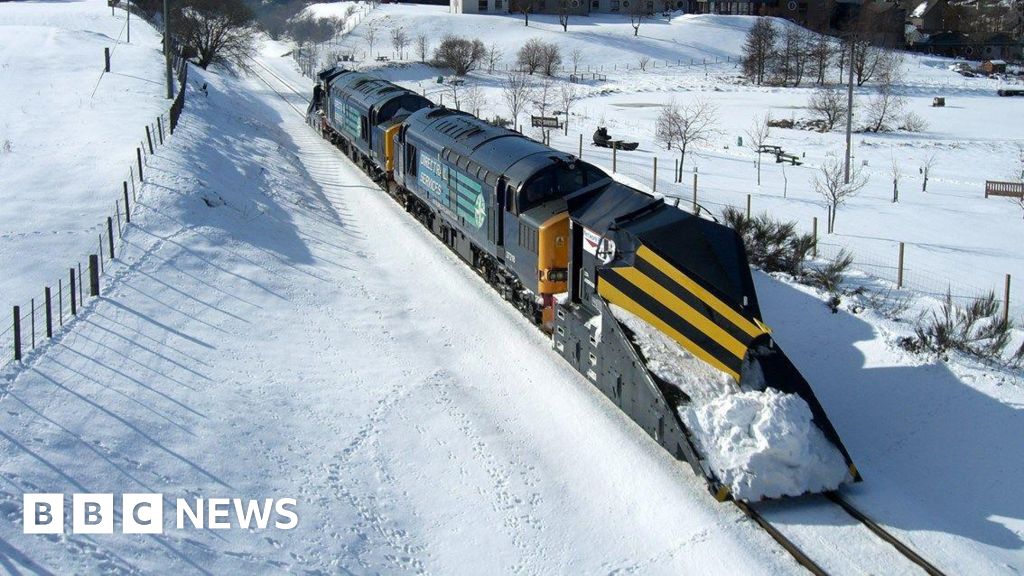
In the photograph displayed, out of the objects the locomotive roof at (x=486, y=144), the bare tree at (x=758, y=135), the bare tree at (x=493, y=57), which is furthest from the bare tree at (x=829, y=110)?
the locomotive roof at (x=486, y=144)

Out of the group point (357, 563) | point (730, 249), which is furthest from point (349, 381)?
point (730, 249)

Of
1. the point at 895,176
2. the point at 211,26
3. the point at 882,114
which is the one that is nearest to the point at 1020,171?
the point at 895,176

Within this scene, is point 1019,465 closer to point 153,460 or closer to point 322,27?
point 153,460

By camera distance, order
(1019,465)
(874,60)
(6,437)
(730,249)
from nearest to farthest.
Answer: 1. (6,437)
2. (1019,465)
3. (730,249)
4. (874,60)

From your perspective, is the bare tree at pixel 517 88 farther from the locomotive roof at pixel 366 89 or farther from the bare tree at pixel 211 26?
the locomotive roof at pixel 366 89

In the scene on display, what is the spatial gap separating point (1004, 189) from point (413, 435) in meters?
35.0

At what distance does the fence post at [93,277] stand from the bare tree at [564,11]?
11012 cm

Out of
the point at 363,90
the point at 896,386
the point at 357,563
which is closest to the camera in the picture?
the point at 357,563

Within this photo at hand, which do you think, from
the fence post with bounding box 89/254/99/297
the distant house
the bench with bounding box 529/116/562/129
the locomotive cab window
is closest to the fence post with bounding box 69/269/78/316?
the fence post with bounding box 89/254/99/297

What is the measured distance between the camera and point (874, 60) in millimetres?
88875

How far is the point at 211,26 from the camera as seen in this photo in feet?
213

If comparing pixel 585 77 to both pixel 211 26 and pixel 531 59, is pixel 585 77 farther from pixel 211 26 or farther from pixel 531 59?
pixel 211 26

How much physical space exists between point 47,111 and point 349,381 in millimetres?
26289

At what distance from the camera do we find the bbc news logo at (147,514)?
10.4m
